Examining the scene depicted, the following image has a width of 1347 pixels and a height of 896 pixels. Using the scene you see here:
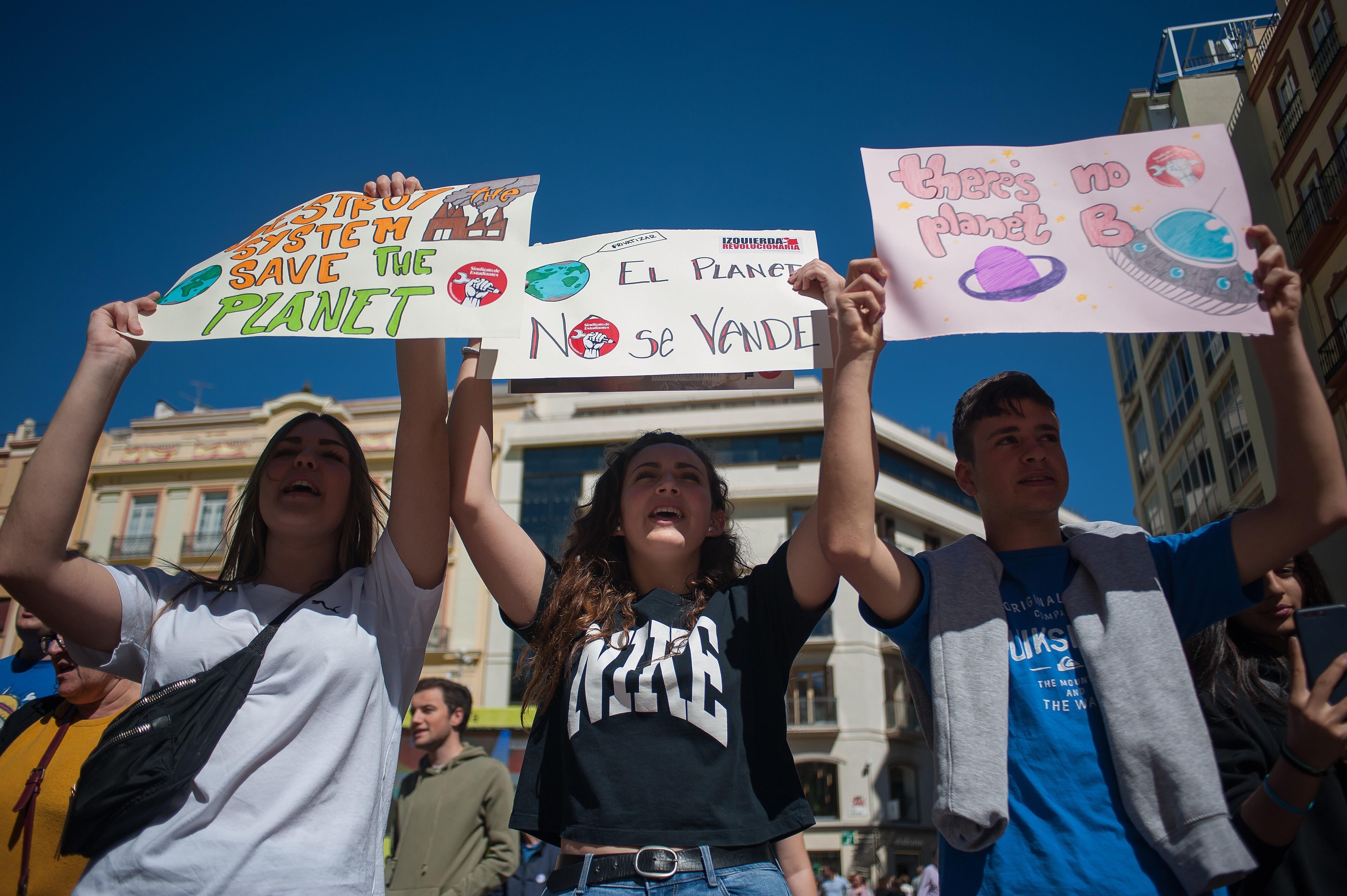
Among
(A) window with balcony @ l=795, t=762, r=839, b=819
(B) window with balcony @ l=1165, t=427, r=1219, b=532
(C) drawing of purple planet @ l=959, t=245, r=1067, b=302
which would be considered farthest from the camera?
(A) window with balcony @ l=795, t=762, r=839, b=819

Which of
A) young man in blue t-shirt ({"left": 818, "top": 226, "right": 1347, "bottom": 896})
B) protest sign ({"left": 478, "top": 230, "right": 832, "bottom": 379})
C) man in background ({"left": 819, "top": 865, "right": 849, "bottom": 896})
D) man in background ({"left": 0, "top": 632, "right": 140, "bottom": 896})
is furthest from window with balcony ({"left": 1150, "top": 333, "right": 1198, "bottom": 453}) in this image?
man in background ({"left": 0, "top": 632, "right": 140, "bottom": 896})

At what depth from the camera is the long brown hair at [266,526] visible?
8.75 ft

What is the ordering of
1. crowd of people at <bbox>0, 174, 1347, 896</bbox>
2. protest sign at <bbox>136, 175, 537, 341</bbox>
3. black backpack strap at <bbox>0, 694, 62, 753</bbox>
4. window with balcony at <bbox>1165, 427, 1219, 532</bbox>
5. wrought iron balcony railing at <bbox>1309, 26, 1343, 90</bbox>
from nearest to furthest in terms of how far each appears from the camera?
crowd of people at <bbox>0, 174, 1347, 896</bbox>, protest sign at <bbox>136, 175, 537, 341</bbox>, black backpack strap at <bbox>0, 694, 62, 753</bbox>, wrought iron balcony railing at <bbox>1309, 26, 1343, 90</bbox>, window with balcony at <bbox>1165, 427, 1219, 532</bbox>

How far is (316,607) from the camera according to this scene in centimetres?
243

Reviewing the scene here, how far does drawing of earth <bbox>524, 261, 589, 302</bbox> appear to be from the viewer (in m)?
2.98

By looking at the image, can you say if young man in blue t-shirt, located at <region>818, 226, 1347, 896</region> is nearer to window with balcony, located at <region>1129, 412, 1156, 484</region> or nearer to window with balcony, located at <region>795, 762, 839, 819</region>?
window with balcony, located at <region>795, 762, 839, 819</region>

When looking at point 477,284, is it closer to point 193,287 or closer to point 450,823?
point 193,287

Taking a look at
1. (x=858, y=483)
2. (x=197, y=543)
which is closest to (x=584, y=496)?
(x=197, y=543)

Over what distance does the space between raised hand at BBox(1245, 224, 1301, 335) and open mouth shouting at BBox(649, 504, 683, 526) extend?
1.66m

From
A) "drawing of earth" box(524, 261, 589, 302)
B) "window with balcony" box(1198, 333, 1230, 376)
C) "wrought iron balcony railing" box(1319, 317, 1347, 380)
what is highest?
"window with balcony" box(1198, 333, 1230, 376)

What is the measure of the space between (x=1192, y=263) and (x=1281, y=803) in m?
1.39

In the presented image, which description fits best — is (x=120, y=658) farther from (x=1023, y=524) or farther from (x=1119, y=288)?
(x=1119, y=288)

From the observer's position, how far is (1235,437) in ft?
64.5

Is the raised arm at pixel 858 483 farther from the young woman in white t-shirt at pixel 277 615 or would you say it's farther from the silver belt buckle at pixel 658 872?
the young woman in white t-shirt at pixel 277 615
